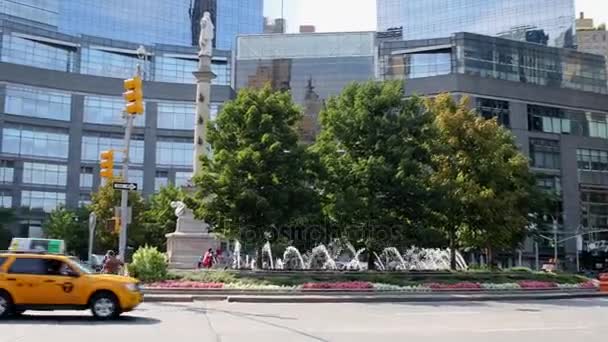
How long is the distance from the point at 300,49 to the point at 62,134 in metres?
35.4

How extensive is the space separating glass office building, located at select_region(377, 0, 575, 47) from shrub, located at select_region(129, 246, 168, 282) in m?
93.7

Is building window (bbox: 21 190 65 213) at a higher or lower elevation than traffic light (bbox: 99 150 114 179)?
higher

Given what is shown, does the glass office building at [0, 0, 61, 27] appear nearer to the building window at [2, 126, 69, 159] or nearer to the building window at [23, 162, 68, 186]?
the building window at [2, 126, 69, 159]

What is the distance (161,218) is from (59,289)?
37790 mm

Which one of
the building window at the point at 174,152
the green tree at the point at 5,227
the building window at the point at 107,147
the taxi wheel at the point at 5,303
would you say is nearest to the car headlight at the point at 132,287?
the taxi wheel at the point at 5,303

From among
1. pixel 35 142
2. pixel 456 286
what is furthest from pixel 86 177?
pixel 456 286

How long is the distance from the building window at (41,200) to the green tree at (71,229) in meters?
15.8

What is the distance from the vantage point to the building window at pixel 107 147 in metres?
92.2

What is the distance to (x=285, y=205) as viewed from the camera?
1193 inches

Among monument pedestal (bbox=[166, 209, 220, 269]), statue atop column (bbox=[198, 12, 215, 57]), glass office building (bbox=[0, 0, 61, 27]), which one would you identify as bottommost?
monument pedestal (bbox=[166, 209, 220, 269])

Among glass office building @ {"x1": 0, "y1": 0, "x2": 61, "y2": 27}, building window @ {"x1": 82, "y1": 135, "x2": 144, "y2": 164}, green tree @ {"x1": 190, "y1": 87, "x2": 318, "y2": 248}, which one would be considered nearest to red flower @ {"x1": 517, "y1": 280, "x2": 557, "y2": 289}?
green tree @ {"x1": 190, "y1": 87, "x2": 318, "y2": 248}

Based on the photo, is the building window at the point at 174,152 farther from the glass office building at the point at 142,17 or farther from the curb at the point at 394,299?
the curb at the point at 394,299

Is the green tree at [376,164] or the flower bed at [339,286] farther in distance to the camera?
the green tree at [376,164]

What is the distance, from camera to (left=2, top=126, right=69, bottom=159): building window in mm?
87312
